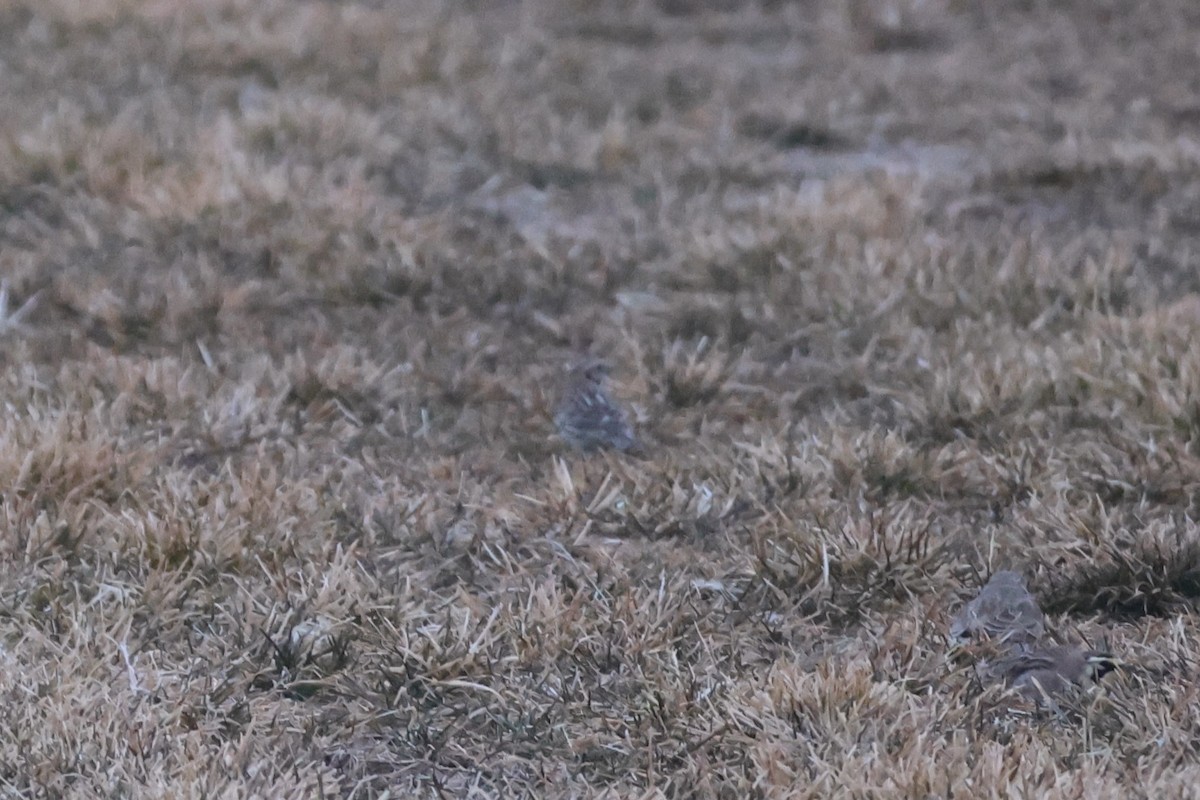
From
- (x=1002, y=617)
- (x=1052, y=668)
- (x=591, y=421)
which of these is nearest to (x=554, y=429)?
(x=591, y=421)

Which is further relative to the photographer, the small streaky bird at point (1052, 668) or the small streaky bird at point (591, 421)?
the small streaky bird at point (591, 421)

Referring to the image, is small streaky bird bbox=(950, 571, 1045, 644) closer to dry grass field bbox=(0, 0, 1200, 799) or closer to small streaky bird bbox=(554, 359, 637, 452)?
dry grass field bbox=(0, 0, 1200, 799)

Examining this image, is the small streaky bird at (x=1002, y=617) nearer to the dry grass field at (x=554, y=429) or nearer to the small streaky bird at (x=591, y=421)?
the dry grass field at (x=554, y=429)

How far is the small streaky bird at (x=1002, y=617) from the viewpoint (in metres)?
2.78

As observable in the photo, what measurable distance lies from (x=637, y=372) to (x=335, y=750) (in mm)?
1747

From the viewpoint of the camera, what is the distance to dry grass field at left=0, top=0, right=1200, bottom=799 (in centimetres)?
253

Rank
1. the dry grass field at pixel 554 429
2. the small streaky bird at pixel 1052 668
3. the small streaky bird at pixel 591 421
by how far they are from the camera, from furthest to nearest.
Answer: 1. the small streaky bird at pixel 591 421
2. the small streaky bird at pixel 1052 668
3. the dry grass field at pixel 554 429

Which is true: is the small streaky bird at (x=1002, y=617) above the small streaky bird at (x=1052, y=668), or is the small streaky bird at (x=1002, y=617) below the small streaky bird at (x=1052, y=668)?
above

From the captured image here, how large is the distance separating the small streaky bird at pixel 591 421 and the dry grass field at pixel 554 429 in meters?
0.07

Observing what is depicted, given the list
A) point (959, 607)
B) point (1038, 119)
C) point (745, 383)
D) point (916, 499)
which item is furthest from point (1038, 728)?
point (1038, 119)

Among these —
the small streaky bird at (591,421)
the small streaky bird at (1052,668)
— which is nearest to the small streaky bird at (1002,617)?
the small streaky bird at (1052,668)

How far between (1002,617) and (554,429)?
1.35 metres

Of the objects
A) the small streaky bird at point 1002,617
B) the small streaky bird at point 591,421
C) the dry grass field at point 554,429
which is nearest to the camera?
the dry grass field at point 554,429

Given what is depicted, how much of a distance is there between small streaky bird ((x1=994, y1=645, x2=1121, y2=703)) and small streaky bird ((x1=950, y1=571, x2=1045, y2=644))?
5 centimetres
